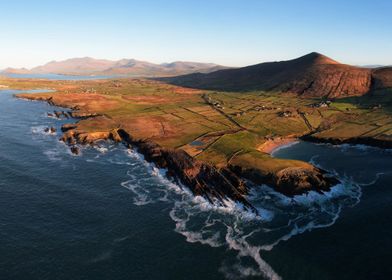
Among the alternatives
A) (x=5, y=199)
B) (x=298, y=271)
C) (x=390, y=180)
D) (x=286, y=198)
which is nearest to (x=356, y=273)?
(x=298, y=271)

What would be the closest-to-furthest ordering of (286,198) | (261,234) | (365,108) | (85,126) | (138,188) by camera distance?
(261,234)
(286,198)
(138,188)
(85,126)
(365,108)

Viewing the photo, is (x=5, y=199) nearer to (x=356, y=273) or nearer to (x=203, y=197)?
(x=203, y=197)

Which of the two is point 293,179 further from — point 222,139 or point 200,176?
point 222,139

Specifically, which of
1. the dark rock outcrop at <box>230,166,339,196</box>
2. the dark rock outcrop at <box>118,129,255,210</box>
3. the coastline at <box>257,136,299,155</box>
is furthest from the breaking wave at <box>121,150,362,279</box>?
the coastline at <box>257,136,299,155</box>

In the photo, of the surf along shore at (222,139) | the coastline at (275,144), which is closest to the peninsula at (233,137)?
the surf along shore at (222,139)

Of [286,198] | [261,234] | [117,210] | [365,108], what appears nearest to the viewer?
[261,234]

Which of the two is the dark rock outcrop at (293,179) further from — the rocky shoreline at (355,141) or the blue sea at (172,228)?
the rocky shoreline at (355,141)

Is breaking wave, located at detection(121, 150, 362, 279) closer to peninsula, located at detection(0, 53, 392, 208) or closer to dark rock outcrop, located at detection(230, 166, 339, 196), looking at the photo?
dark rock outcrop, located at detection(230, 166, 339, 196)
